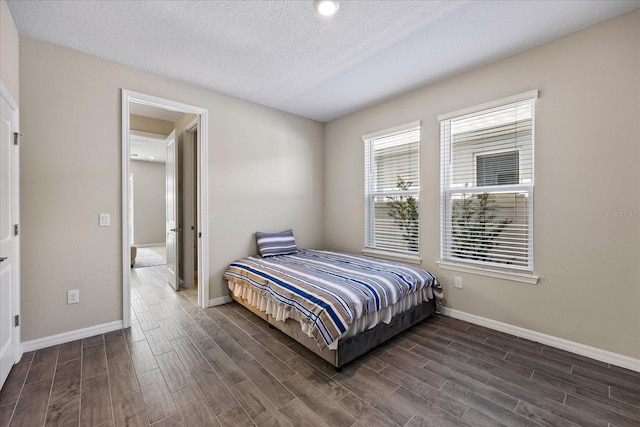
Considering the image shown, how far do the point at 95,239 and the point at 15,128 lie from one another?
3.45 ft

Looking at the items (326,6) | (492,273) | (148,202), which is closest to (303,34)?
(326,6)

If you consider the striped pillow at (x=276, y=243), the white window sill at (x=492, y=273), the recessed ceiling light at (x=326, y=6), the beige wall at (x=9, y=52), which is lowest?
the white window sill at (x=492, y=273)

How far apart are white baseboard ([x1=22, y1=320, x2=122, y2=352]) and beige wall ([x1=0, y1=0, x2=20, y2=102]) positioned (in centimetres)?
199

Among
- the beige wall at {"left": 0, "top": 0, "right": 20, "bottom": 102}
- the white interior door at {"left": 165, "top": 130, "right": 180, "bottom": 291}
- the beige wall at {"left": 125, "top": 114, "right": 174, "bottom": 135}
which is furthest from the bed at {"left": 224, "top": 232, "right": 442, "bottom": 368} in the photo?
the beige wall at {"left": 125, "top": 114, "right": 174, "bottom": 135}

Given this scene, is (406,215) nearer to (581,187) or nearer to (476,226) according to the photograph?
(476,226)

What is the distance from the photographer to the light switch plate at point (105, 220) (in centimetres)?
267

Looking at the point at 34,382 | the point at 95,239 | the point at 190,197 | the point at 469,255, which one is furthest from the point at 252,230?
the point at 469,255

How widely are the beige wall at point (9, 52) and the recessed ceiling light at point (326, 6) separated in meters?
2.12

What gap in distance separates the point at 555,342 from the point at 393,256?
1.74 meters

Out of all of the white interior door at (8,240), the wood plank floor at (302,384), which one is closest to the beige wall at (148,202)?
the wood plank floor at (302,384)

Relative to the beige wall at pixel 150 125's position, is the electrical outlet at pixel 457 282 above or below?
below

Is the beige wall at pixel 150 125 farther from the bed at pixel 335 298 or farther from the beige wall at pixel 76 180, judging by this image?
the bed at pixel 335 298

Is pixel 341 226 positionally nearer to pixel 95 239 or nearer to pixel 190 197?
pixel 190 197

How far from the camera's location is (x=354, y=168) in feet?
13.9
